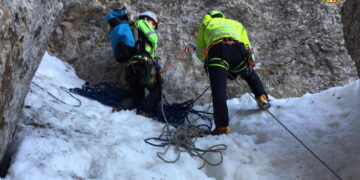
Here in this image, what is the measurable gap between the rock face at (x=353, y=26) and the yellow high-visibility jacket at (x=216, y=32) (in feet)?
4.00

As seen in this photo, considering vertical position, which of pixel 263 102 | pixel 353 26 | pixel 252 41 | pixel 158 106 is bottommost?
pixel 158 106

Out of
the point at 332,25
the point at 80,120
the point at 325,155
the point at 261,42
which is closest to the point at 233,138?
the point at 325,155

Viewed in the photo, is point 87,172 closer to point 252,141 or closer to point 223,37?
point 252,141

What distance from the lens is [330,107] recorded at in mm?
2643

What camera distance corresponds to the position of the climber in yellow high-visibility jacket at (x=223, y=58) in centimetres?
275

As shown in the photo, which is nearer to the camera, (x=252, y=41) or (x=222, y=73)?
(x=222, y=73)

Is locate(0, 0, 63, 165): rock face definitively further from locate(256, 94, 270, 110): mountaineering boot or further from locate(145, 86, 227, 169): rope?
locate(256, 94, 270, 110): mountaineering boot

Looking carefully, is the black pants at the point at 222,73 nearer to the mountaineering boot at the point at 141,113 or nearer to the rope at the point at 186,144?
the rope at the point at 186,144

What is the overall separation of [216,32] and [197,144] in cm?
133

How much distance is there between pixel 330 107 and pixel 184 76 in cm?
235

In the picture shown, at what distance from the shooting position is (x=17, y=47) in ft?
5.13

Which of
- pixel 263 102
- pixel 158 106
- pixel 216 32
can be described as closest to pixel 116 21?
pixel 158 106

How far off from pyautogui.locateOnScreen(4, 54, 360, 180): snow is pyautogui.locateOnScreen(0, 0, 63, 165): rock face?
0.29 meters

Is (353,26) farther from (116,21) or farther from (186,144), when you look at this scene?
(116,21)
